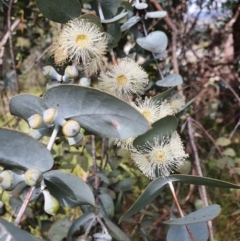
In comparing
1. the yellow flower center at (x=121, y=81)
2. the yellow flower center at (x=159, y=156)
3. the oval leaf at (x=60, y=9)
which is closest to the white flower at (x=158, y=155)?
the yellow flower center at (x=159, y=156)

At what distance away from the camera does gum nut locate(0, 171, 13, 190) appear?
47 cm

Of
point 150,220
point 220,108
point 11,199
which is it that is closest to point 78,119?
point 11,199

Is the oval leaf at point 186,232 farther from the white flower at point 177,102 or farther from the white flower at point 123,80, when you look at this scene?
the white flower at point 177,102

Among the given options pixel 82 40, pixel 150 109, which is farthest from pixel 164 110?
pixel 82 40

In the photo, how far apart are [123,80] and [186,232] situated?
21 cm

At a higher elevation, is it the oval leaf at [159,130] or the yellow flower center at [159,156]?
the oval leaf at [159,130]

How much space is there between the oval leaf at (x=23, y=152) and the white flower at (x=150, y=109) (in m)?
0.14

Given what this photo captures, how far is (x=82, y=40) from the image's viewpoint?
0.59m

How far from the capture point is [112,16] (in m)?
0.67

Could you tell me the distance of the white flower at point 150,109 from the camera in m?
0.56

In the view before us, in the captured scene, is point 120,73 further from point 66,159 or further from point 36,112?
point 66,159

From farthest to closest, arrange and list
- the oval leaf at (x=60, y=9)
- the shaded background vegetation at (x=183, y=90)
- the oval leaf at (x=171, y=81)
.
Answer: the shaded background vegetation at (x=183, y=90)
the oval leaf at (x=171, y=81)
the oval leaf at (x=60, y=9)

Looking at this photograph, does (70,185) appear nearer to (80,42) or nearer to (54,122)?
(54,122)

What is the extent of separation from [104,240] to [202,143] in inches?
58.7
